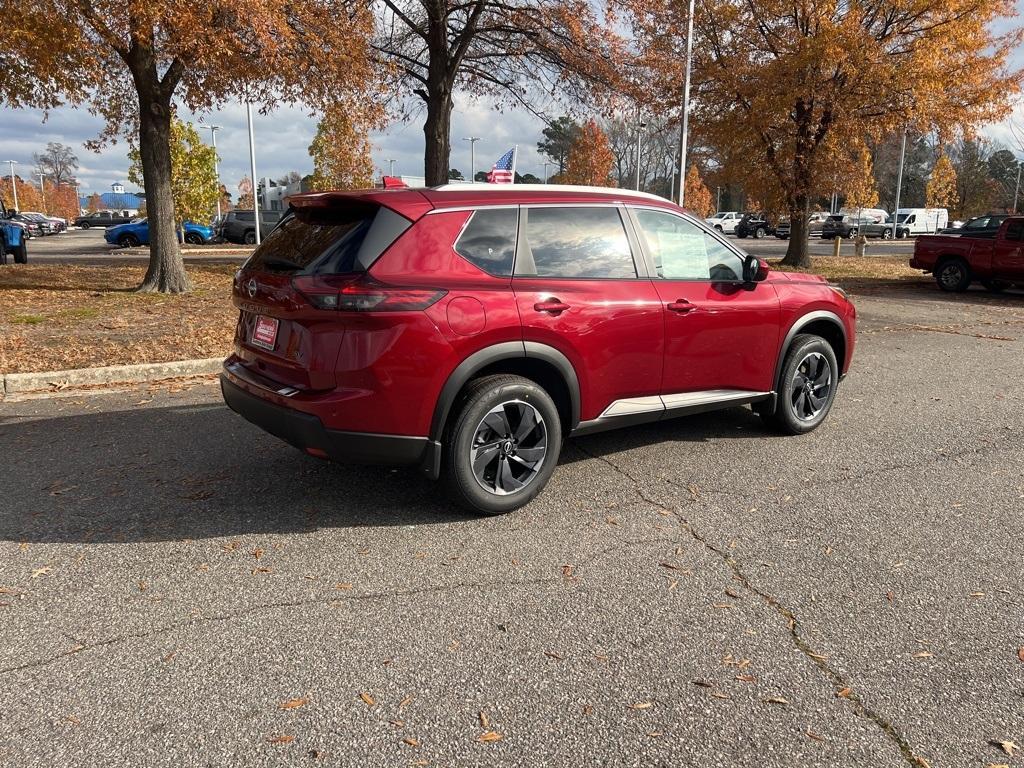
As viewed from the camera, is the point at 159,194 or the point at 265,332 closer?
the point at 265,332

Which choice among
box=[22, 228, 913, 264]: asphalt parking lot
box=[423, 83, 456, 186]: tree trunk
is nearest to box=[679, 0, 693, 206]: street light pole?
box=[22, 228, 913, 264]: asphalt parking lot

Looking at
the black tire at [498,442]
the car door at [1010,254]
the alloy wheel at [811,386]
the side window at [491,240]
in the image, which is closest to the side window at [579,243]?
the side window at [491,240]

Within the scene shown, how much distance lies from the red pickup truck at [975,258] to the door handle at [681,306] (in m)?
14.2

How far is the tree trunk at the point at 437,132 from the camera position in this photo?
60.0 feet

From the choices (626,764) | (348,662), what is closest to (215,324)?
(348,662)

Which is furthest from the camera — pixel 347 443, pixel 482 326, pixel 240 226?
pixel 240 226

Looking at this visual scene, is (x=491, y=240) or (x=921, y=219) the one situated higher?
(x=921, y=219)

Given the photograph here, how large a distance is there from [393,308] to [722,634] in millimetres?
2041

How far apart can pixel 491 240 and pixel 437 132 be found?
15.3m

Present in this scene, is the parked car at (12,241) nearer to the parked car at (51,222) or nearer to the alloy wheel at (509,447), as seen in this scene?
the alloy wheel at (509,447)

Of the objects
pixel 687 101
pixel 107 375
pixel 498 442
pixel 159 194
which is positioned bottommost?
pixel 107 375

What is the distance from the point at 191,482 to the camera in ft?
14.9

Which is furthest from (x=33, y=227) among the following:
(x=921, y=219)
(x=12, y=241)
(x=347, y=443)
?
(x=921, y=219)

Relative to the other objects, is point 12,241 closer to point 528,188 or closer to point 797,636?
point 528,188
